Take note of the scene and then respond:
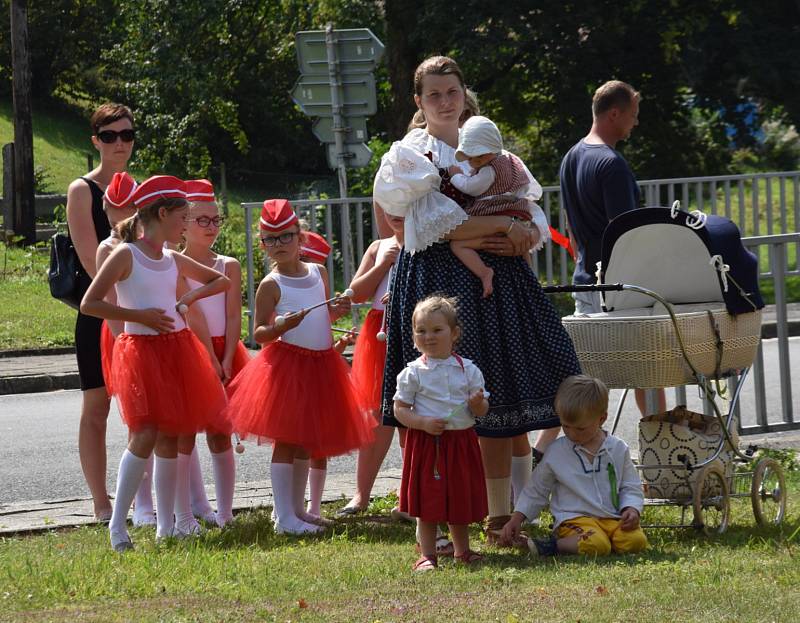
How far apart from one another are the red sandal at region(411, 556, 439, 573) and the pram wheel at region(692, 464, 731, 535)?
1.23 m


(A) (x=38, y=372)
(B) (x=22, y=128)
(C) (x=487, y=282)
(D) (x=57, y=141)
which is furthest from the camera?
(D) (x=57, y=141)

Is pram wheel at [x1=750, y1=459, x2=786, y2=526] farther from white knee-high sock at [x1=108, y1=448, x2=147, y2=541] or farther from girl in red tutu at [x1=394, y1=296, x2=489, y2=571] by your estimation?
white knee-high sock at [x1=108, y1=448, x2=147, y2=541]

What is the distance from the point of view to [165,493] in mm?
6395

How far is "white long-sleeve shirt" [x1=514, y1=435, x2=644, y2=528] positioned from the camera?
5.85 meters

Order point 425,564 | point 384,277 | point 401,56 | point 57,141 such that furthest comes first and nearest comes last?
point 57,141 < point 401,56 < point 384,277 < point 425,564

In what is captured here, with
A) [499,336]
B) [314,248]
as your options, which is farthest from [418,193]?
[314,248]

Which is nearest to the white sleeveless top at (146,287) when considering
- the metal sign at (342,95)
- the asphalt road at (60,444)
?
the asphalt road at (60,444)

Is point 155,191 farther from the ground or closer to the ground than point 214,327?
farther from the ground

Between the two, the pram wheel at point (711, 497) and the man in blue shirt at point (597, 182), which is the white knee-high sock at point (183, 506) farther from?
the man in blue shirt at point (597, 182)

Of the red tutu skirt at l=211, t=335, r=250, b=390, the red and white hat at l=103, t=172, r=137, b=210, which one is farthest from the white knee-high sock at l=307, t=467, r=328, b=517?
the red and white hat at l=103, t=172, r=137, b=210

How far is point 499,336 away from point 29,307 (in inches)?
476

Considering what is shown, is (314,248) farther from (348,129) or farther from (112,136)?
(348,129)

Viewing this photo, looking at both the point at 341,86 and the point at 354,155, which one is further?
the point at 354,155

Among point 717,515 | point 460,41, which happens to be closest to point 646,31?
point 460,41
